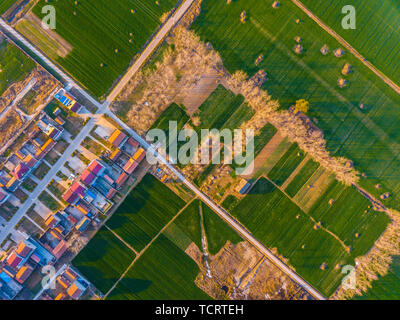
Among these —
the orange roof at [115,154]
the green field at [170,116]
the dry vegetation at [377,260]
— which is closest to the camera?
the orange roof at [115,154]

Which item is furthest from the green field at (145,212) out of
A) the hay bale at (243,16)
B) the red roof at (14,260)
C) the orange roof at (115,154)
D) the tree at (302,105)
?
the hay bale at (243,16)

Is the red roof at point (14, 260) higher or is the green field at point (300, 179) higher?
the green field at point (300, 179)

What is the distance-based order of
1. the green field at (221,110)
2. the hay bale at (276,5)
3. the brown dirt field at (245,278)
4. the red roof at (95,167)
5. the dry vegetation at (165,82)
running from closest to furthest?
the hay bale at (276,5), the red roof at (95,167), the dry vegetation at (165,82), the green field at (221,110), the brown dirt field at (245,278)

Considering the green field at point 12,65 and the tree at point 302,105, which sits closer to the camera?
the tree at point 302,105

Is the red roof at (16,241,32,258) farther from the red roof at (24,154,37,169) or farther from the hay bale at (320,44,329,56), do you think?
the hay bale at (320,44,329,56)

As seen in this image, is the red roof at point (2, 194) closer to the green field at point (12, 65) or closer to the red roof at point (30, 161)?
the red roof at point (30, 161)

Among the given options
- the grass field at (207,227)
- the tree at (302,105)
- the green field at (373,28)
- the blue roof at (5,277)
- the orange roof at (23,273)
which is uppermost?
the green field at (373,28)

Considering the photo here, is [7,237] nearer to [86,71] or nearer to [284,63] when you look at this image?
[86,71]

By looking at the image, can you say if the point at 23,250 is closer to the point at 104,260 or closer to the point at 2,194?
the point at 2,194
